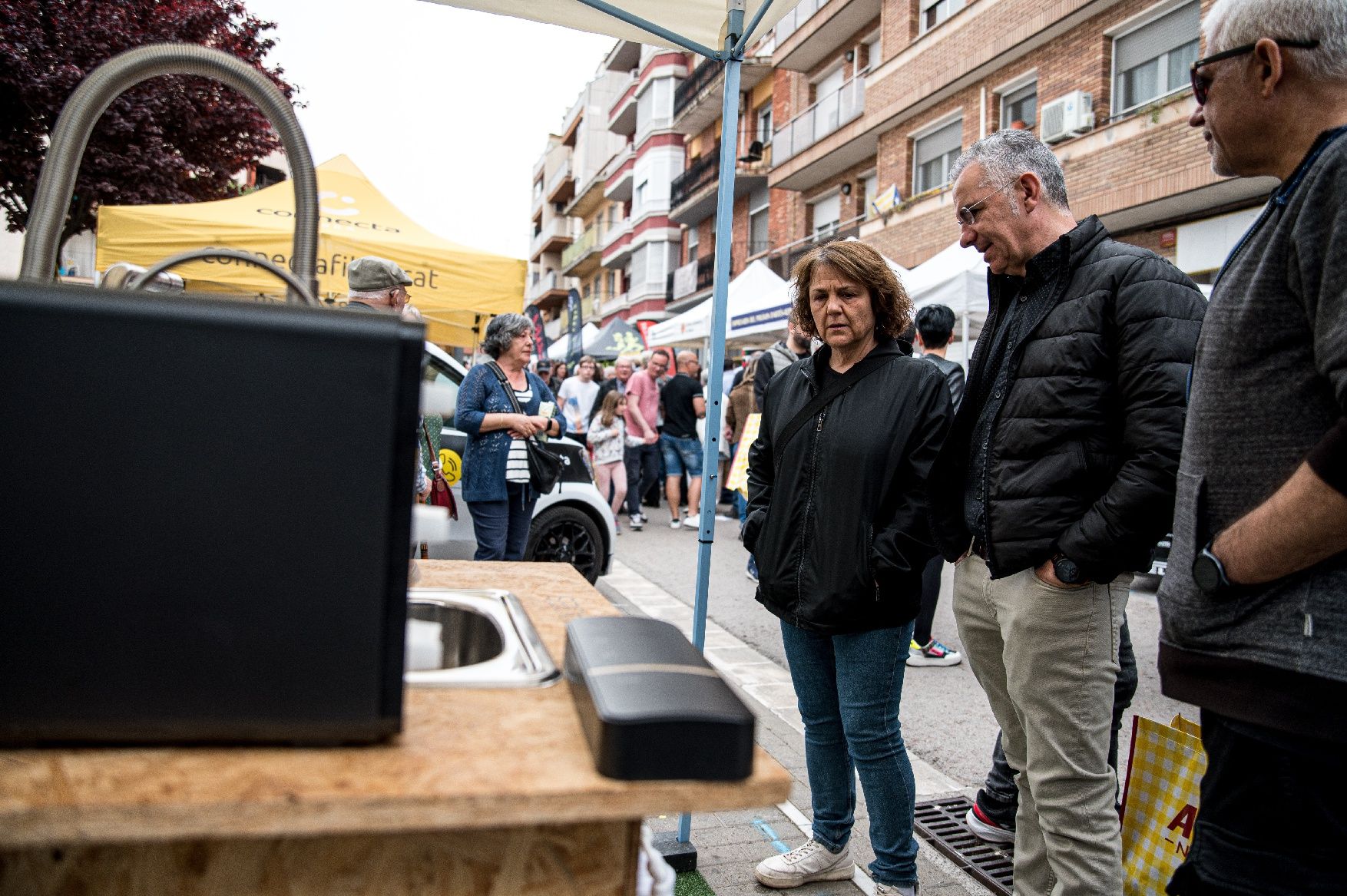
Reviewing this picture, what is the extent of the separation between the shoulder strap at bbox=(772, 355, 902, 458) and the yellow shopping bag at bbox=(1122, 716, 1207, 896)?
112 cm

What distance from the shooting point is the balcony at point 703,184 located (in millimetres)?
26438

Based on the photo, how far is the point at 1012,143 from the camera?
2285 mm

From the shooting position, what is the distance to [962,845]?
118 inches

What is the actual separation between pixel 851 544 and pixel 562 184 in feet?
180

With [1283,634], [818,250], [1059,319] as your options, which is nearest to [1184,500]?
[1283,634]

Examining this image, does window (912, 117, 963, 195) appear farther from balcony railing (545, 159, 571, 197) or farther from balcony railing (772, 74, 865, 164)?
balcony railing (545, 159, 571, 197)

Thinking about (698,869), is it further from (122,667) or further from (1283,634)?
(122,667)

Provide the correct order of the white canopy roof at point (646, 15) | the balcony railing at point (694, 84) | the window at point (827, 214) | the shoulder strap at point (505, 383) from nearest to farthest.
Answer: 1. the white canopy roof at point (646, 15)
2. the shoulder strap at point (505, 383)
3. the window at point (827, 214)
4. the balcony railing at point (694, 84)

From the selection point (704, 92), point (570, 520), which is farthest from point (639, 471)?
point (704, 92)

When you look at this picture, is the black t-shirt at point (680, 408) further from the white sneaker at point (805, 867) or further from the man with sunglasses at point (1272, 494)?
the man with sunglasses at point (1272, 494)

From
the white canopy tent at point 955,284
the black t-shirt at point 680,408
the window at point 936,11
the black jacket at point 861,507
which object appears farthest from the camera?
the window at point 936,11

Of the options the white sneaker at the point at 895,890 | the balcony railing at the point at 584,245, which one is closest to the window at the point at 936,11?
the white sneaker at the point at 895,890

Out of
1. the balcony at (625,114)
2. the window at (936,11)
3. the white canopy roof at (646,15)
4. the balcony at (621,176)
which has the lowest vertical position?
the white canopy roof at (646,15)

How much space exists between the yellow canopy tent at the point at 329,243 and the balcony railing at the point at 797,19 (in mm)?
16308
